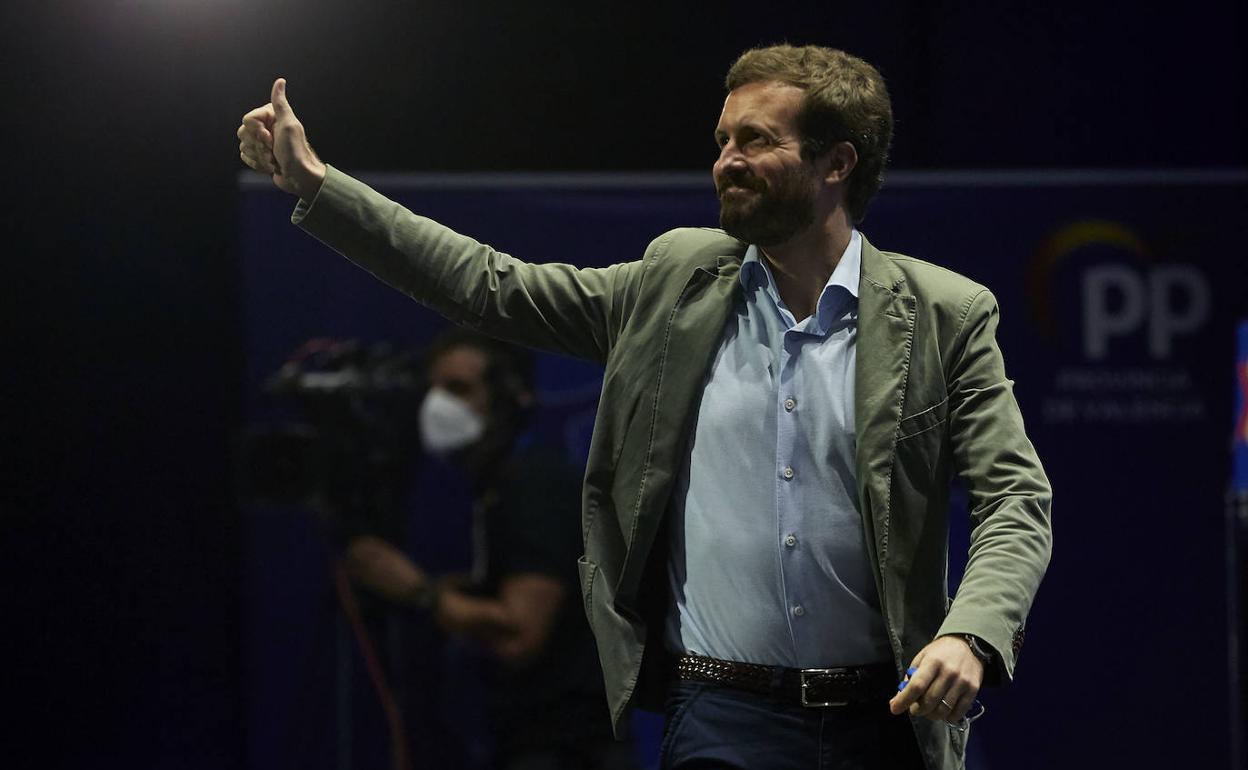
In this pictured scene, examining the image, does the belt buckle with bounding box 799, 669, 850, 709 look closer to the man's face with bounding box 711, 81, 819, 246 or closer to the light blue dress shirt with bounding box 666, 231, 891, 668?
the light blue dress shirt with bounding box 666, 231, 891, 668

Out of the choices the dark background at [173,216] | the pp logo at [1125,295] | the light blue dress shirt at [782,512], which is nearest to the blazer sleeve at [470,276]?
the light blue dress shirt at [782,512]

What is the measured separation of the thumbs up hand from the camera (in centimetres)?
209

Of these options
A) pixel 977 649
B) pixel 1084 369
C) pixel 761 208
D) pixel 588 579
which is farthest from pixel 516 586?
pixel 977 649

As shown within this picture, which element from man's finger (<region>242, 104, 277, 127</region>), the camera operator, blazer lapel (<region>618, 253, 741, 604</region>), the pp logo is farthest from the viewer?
the pp logo

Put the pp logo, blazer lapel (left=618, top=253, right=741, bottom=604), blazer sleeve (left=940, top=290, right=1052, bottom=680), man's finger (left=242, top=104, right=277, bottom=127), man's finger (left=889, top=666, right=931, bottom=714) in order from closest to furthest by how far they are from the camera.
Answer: man's finger (left=889, top=666, right=931, bottom=714) < blazer sleeve (left=940, top=290, right=1052, bottom=680) < man's finger (left=242, top=104, right=277, bottom=127) < blazer lapel (left=618, top=253, right=741, bottom=604) < the pp logo

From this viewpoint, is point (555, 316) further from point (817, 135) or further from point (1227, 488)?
point (1227, 488)

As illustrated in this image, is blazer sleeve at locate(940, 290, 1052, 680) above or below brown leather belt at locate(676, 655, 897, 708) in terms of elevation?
above

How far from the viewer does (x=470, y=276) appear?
219cm

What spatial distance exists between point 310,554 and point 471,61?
1.33 m

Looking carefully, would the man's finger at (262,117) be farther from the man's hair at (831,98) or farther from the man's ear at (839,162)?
the man's ear at (839,162)

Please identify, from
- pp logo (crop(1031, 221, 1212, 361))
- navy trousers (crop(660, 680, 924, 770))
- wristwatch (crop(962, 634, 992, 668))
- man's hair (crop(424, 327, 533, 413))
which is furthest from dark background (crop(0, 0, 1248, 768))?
wristwatch (crop(962, 634, 992, 668))

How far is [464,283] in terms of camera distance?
86.0 inches

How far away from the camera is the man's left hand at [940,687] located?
1.85 m

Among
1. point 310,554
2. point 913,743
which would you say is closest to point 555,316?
point 913,743
